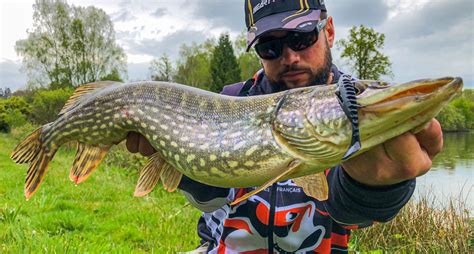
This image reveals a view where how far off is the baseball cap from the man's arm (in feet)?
2.57

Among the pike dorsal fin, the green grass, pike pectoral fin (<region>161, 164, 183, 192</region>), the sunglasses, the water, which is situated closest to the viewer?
pike pectoral fin (<region>161, 164, 183, 192</region>)

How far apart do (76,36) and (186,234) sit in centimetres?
2661

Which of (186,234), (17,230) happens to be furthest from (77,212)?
(17,230)

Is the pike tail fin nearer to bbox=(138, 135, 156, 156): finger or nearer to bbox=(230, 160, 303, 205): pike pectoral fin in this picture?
bbox=(138, 135, 156, 156): finger

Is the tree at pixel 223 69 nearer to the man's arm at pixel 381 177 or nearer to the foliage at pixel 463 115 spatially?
the foliage at pixel 463 115

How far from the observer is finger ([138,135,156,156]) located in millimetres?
1986

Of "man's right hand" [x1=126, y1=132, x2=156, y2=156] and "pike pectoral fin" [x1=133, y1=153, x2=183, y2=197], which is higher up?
"man's right hand" [x1=126, y1=132, x2=156, y2=156]

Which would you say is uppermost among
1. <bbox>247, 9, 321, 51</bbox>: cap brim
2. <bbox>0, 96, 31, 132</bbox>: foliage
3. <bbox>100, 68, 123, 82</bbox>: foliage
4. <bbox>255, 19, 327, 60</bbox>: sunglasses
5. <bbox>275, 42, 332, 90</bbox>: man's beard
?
<bbox>100, 68, 123, 82</bbox>: foliage

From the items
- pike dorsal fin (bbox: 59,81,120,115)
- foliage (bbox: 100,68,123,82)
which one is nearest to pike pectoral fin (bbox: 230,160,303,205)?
pike dorsal fin (bbox: 59,81,120,115)

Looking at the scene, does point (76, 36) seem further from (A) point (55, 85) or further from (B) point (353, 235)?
(B) point (353, 235)

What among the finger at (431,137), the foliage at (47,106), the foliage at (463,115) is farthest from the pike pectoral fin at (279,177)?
the foliage at (463,115)

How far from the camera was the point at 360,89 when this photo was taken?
1359 millimetres

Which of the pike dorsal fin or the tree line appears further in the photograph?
the tree line

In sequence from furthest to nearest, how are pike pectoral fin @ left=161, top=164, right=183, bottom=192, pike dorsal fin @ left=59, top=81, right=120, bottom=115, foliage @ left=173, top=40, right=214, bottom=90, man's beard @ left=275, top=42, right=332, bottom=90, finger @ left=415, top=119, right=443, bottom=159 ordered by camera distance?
foliage @ left=173, top=40, right=214, bottom=90, man's beard @ left=275, top=42, right=332, bottom=90, pike dorsal fin @ left=59, top=81, right=120, bottom=115, pike pectoral fin @ left=161, top=164, right=183, bottom=192, finger @ left=415, top=119, right=443, bottom=159
